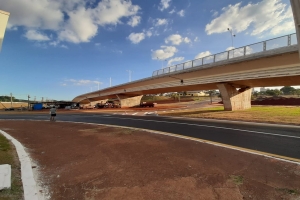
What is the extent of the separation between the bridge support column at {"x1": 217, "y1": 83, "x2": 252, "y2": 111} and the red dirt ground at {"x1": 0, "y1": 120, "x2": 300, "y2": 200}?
61.1 feet

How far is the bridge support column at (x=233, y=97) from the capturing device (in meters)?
23.5

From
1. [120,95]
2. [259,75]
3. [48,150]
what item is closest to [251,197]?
[48,150]

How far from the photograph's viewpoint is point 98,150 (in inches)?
262

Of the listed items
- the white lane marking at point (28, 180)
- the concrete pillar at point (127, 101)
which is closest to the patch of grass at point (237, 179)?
the white lane marking at point (28, 180)

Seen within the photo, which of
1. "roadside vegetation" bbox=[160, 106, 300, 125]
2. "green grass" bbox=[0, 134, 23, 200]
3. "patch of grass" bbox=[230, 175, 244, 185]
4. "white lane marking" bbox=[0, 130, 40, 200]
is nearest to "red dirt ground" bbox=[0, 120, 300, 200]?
"patch of grass" bbox=[230, 175, 244, 185]

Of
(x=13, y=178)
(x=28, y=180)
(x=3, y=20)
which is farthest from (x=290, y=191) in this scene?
(x=3, y=20)

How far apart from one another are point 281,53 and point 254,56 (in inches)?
93.2

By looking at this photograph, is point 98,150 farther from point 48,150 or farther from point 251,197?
point 251,197

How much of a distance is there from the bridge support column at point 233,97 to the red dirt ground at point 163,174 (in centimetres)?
1863

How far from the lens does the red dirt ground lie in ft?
11.7

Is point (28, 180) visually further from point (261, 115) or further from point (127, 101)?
point (127, 101)

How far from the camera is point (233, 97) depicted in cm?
2453

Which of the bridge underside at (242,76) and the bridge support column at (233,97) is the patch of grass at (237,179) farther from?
the bridge support column at (233,97)

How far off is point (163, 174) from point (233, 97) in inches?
916
